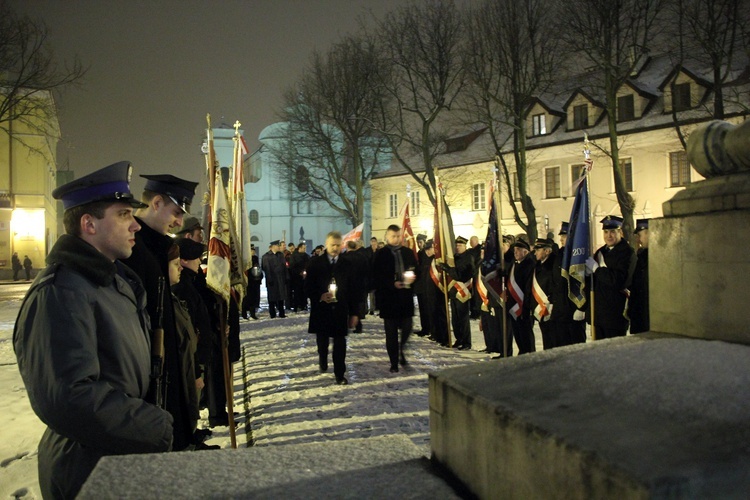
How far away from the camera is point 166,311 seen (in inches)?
136

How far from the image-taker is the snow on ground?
18.7 feet

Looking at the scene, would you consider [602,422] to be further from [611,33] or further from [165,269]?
[611,33]

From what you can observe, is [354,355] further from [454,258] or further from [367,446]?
[367,446]

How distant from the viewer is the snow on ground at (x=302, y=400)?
5699 millimetres

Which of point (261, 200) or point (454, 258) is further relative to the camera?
point (261, 200)

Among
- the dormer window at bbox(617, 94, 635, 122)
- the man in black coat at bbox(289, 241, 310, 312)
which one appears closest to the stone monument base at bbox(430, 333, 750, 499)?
the man in black coat at bbox(289, 241, 310, 312)

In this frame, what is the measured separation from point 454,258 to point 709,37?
11.3 metres

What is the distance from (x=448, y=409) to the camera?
232 cm

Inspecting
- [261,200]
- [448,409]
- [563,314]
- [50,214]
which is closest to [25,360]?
[448,409]

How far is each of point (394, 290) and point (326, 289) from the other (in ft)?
3.23

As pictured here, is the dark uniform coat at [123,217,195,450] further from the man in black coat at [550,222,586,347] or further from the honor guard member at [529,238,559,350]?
the honor guard member at [529,238,559,350]

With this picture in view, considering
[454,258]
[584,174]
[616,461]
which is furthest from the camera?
[454,258]

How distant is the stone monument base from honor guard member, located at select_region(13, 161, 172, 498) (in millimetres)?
1187

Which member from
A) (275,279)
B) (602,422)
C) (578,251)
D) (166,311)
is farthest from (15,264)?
(602,422)
